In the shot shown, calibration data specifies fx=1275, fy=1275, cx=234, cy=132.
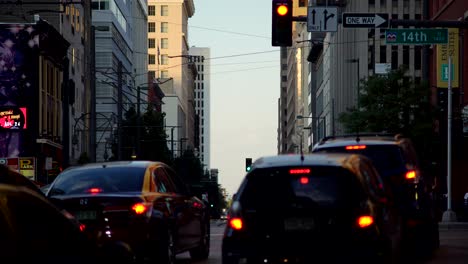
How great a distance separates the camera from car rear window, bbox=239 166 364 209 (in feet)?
39.7

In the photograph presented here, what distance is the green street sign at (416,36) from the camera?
3077 cm

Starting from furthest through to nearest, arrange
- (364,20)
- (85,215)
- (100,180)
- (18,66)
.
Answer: (18,66), (364,20), (100,180), (85,215)

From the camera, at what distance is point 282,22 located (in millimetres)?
27047

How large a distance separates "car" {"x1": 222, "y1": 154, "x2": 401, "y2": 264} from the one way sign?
56.9ft

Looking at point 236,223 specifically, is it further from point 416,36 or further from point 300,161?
point 416,36

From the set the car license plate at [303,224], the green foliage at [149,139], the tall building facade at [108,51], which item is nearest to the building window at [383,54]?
the tall building facade at [108,51]

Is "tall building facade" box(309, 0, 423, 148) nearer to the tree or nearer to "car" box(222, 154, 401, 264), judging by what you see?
the tree

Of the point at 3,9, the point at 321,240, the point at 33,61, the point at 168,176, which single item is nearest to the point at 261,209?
the point at 321,240

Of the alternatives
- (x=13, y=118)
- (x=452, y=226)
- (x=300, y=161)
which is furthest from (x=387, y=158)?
(x=13, y=118)

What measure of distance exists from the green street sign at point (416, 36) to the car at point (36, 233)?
24.8 meters

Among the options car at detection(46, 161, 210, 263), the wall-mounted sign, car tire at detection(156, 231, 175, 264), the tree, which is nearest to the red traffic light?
car at detection(46, 161, 210, 263)

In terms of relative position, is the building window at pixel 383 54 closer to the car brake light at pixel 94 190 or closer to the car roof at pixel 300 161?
the car brake light at pixel 94 190

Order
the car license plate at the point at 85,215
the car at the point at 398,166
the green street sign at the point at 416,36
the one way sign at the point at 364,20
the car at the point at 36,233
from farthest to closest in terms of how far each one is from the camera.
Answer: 1. the green street sign at the point at 416,36
2. the one way sign at the point at 364,20
3. the car at the point at 398,166
4. the car license plate at the point at 85,215
5. the car at the point at 36,233

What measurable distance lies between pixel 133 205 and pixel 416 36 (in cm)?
1678
